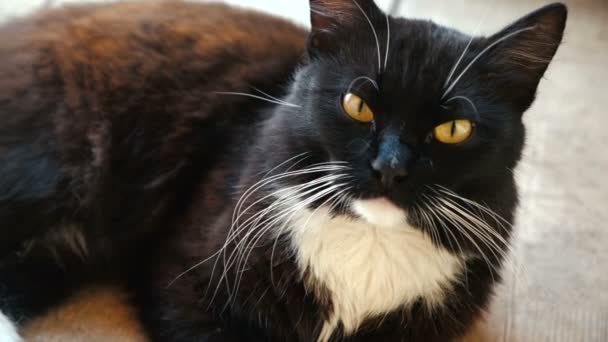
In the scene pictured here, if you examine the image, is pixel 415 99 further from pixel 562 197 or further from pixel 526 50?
pixel 562 197

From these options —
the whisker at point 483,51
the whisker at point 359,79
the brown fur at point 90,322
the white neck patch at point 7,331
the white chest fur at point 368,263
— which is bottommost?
the brown fur at point 90,322

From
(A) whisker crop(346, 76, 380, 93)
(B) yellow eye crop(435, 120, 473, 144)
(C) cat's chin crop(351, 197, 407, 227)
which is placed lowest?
(C) cat's chin crop(351, 197, 407, 227)

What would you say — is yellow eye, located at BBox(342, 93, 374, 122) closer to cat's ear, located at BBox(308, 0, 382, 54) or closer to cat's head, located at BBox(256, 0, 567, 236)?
cat's head, located at BBox(256, 0, 567, 236)

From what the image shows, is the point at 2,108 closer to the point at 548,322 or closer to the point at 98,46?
the point at 98,46

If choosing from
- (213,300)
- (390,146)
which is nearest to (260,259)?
(213,300)

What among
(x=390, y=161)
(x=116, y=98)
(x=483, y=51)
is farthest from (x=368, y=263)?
(x=116, y=98)

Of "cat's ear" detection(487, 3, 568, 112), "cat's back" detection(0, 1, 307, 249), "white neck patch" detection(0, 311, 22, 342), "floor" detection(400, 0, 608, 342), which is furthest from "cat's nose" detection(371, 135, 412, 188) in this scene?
"white neck patch" detection(0, 311, 22, 342)

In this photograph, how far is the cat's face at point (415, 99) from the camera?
1.01 metres

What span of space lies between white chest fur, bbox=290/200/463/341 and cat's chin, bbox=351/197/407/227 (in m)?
0.05

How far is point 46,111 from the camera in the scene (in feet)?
4.42

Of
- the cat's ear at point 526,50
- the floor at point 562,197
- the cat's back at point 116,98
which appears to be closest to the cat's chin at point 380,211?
the cat's ear at point 526,50

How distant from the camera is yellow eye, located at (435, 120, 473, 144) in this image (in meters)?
1.02

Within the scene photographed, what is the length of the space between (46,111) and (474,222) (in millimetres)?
892

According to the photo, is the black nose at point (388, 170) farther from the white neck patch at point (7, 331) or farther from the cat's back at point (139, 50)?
the white neck patch at point (7, 331)
